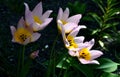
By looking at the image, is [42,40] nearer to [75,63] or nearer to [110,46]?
[110,46]

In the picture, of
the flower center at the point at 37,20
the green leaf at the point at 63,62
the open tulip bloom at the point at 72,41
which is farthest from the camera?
the green leaf at the point at 63,62

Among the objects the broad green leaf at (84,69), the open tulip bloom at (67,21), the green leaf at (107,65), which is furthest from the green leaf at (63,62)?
the open tulip bloom at (67,21)

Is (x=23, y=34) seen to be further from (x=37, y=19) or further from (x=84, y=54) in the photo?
(x=84, y=54)

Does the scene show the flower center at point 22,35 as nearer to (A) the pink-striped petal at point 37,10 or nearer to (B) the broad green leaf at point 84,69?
(A) the pink-striped petal at point 37,10

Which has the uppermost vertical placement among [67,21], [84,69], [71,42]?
[67,21]

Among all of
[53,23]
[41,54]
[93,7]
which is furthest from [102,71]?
[93,7]

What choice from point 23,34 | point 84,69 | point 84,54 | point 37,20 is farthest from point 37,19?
point 84,69

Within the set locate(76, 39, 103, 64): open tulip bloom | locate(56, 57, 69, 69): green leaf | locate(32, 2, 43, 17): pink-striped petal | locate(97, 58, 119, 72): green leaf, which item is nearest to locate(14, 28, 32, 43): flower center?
locate(32, 2, 43, 17): pink-striped petal

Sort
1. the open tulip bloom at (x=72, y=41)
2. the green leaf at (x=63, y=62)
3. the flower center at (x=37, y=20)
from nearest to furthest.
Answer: the open tulip bloom at (x=72, y=41)
the flower center at (x=37, y=20)
the green leaf at (x=63, y=62)
